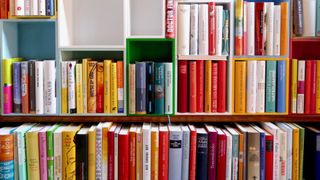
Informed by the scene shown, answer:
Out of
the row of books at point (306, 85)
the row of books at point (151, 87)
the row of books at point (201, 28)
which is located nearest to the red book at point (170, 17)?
the row of books at point (201, 28)

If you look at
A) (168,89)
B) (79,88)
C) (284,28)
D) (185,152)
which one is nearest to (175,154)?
(185,152)

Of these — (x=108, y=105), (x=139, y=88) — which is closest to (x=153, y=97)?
(x=139, y=88)

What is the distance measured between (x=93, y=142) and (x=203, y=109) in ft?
1.67

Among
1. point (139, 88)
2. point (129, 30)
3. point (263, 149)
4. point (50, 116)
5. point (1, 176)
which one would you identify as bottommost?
point (1, 176)

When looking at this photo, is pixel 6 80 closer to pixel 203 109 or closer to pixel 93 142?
pixel 93 142

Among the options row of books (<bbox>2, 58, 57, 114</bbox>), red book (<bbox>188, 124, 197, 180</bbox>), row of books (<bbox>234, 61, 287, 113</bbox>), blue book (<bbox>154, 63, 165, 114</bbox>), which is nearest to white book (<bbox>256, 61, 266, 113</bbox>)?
row of books (<bbox>234, 61, 287, 113</bbox>)

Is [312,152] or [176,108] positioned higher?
[176,108]

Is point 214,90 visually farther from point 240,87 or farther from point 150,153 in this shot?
point 150,153

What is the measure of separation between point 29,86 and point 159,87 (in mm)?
572

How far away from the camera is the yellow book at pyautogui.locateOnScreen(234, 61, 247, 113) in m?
1.60

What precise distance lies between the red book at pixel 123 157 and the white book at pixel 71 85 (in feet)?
0.83

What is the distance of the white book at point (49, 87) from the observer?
1571 millimetres

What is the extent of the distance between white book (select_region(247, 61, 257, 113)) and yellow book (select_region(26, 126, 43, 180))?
3.10ft

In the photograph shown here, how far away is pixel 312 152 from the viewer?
163 cm
